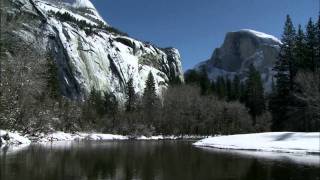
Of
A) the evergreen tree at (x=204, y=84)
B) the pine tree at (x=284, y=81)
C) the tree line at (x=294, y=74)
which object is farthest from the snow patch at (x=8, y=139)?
the evergreen tree at (x=204, y=84)

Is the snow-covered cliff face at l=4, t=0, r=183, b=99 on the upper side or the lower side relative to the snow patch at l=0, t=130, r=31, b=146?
upper

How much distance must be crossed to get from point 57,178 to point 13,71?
21914mm

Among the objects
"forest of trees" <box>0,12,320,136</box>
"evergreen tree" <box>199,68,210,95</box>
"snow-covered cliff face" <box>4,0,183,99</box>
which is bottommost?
"forest of trees" <box>0,12,320,136</box>

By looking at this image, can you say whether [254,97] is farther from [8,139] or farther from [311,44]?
[8,139]

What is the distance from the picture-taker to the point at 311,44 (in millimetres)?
A: 77875

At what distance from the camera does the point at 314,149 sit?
36.4 metres

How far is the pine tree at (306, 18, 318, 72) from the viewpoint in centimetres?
7569

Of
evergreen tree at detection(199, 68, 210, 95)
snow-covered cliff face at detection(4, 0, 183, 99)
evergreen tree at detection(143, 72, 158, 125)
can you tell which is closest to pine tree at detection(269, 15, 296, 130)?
evergreen tree at detection(143, 72, 158, 125)

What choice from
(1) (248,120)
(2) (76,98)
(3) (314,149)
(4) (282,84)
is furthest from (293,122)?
(2) (76,98)

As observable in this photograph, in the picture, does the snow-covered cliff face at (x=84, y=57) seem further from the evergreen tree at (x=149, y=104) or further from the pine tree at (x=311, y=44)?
the pine tree at (x=311, y=44)

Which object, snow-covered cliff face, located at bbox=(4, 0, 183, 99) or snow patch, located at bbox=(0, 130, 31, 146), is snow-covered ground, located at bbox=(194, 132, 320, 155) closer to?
snow patch, located at bbox=(0, 130, 31, 146)

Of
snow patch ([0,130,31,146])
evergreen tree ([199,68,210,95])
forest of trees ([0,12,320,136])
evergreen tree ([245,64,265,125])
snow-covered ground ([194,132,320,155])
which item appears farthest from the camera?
evergreen tree ([199,68,210,95])

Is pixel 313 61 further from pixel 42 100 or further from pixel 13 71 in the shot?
pixel 13 71

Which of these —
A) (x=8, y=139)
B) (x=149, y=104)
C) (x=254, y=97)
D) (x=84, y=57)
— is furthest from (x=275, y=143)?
(x=84, y=57)
